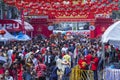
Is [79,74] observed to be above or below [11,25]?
above

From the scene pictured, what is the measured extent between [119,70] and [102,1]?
362 inches

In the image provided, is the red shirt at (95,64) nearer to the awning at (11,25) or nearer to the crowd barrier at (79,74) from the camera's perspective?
the crowd barrier at (79,74)

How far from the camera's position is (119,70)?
18047 mm

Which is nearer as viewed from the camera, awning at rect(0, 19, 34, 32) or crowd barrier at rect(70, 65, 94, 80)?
crowd barrier at rect(70, 65, 94, 80)

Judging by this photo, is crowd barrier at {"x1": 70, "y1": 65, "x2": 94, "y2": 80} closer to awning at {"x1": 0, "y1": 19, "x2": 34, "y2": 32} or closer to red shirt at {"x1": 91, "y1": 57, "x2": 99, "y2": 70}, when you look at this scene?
red shirt at {"x1": 91, "y1": 57, "x2": 99, "y2": 70}

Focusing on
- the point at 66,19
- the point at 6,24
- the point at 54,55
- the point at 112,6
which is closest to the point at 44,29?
the point at 66,19

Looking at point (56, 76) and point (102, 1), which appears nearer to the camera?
point (56, 76)

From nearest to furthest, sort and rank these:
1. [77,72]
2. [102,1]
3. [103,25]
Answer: [77,72] < [102,1] < [103,25]

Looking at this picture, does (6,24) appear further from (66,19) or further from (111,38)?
(111,38)

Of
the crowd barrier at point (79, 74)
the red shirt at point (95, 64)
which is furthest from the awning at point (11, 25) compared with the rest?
the crowd barrier at point (79, 74)

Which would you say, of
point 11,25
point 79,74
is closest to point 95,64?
point 79,74

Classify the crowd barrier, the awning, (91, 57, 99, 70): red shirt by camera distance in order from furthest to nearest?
the awning
(91, 57, 99, 70): red shirt
the crowd barrier

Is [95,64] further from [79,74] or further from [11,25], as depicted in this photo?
[11,25]

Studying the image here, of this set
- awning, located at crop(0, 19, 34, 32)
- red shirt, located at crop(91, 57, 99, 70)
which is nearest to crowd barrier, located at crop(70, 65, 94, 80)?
red shirt, located at crop(91, 57, 99, 70)
